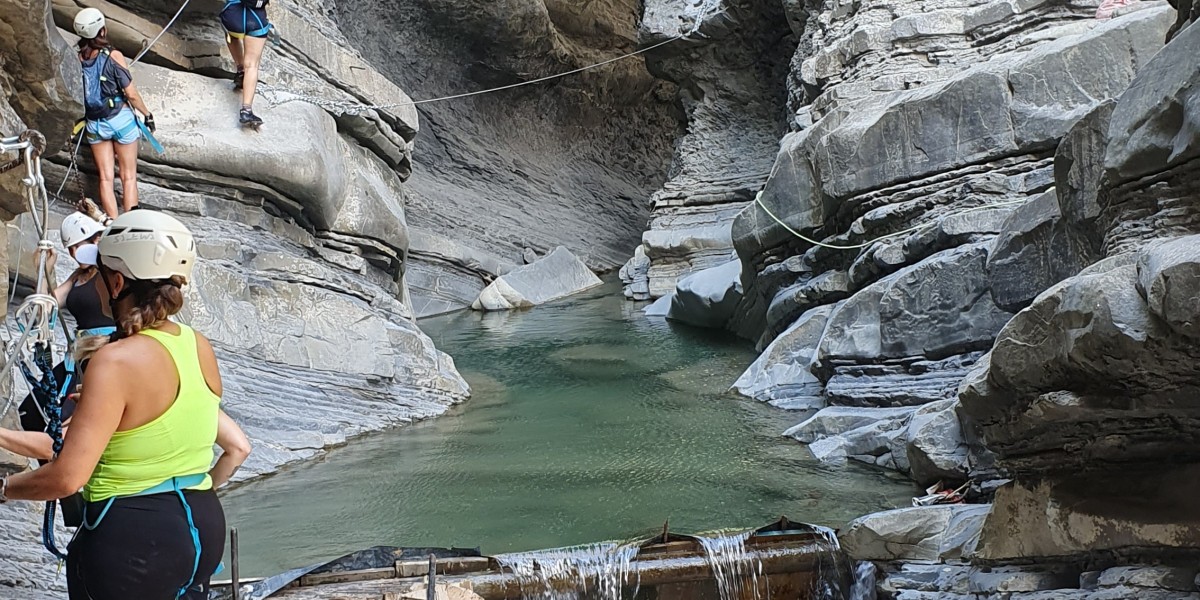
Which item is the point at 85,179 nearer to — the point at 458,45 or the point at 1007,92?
the point at 1007,92

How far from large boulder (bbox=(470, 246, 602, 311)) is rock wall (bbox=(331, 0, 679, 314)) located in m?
0.54

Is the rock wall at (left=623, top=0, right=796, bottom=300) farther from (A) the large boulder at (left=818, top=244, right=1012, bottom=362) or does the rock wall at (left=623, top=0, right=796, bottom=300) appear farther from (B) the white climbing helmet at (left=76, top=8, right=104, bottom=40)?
(B) the white climbing helmet at (left=76, top=8, right=104, bottom=40)

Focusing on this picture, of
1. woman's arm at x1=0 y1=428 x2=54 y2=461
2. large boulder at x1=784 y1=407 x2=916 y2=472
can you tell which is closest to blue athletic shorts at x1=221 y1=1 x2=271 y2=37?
large boulder at x1=784 y1=407 x2=916 y2=472

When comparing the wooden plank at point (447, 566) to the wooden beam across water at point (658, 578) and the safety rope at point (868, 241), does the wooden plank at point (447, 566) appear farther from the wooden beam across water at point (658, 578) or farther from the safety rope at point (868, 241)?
the safety rope at point (868, 241)

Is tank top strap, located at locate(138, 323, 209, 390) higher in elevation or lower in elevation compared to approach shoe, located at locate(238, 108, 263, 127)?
lower

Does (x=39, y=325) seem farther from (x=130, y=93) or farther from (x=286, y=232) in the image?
(x=286, y=232)

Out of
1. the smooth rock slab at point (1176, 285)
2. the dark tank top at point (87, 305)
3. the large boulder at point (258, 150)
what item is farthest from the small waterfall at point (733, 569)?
the large boulder at point (258, 150)

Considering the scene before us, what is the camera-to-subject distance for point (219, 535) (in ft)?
6.79

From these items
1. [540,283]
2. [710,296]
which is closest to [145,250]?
[710,296]

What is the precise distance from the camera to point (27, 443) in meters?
2.14

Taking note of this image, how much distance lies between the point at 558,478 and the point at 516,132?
573 inches

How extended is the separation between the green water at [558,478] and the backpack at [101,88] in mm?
2864

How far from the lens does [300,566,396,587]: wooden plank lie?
4031mm

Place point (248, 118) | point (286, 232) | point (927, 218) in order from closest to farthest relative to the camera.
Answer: point (248, 118), point (927, 218), point (286, 232)
